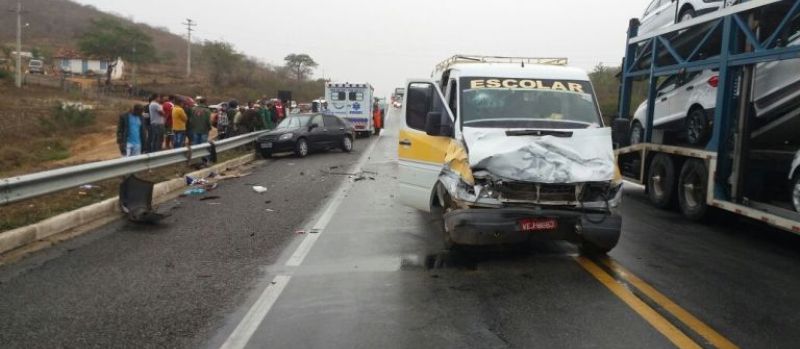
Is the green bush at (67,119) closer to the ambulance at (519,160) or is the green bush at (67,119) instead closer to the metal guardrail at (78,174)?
the metal guardrail at (78,174)

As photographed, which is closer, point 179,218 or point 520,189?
point 520,189

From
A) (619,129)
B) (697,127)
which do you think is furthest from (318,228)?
(697,127)

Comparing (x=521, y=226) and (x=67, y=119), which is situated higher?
(x=521, y=226)

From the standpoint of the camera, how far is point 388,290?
18.9ft

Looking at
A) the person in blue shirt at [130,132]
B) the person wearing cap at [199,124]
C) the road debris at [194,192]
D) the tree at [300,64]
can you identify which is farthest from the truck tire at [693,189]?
the tree at [300,64]

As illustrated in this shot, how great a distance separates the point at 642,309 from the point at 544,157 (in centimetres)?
182

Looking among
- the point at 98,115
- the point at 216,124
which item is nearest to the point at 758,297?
the point at 216,124

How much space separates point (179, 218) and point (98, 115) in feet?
116

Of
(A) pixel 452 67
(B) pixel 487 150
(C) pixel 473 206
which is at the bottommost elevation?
(C) pixel 473 206

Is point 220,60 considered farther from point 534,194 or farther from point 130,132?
point 534,194

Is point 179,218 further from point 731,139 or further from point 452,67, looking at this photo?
point 731,139

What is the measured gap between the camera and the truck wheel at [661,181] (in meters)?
10.6

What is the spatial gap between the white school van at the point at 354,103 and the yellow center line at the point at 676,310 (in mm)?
25347

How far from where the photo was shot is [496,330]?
4691 millimetres
